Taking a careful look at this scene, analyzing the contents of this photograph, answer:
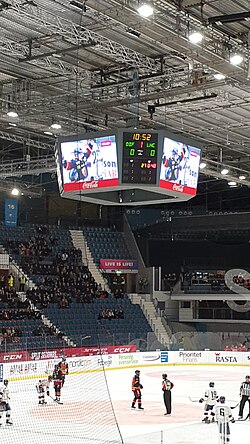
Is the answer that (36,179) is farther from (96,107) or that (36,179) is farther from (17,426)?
(17,426)

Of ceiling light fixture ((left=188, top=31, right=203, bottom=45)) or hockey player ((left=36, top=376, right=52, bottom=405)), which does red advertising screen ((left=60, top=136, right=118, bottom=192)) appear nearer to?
ceiling light fixture ((left=188, top=31, right=203, bottom=45))

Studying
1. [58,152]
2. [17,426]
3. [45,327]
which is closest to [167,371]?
[45,327]

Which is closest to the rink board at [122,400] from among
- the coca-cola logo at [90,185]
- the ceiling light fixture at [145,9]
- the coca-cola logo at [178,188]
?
the coca-cola logo at [90,185]

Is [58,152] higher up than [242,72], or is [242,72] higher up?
[242,72]

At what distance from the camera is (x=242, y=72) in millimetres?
15805

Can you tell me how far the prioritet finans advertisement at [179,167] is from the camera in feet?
41.9

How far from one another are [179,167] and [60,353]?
9.31m

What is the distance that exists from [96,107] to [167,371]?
29.6 ft

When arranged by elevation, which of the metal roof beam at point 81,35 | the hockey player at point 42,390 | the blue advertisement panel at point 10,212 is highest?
the metal roof beam at point 81,35

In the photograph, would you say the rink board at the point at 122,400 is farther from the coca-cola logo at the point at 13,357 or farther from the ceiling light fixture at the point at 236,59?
the ceiling light fixture at the point at 236,59

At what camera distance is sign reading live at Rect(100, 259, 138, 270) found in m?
32.6

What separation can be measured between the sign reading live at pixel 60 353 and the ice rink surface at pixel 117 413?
0.66 m

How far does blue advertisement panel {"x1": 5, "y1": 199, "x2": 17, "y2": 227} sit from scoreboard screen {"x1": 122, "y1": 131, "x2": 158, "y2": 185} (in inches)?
588

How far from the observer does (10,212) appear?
2692 cm
